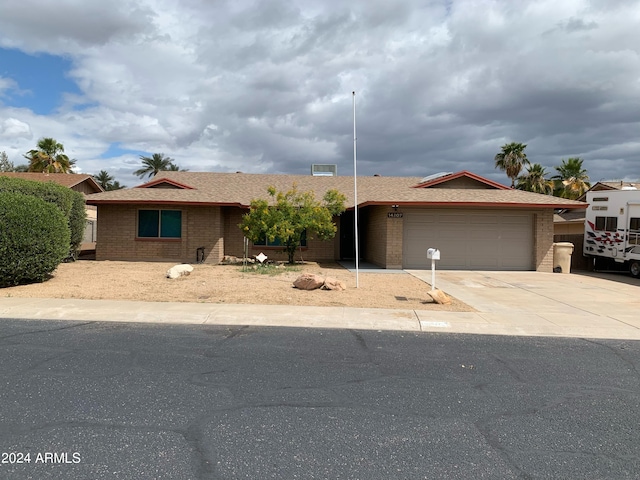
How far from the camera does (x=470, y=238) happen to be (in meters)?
19.5

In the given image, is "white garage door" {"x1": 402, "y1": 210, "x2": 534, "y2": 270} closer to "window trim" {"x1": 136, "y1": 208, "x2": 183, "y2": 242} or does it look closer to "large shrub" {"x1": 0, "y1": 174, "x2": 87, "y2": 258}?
"window trim" {"x1": 136, "y1": 208, "x2": 183, "y2": 242}

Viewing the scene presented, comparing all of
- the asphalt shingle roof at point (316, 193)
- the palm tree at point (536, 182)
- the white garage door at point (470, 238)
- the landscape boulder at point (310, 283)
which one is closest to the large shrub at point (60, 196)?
the asphalt shingle roof at point (316, 193)

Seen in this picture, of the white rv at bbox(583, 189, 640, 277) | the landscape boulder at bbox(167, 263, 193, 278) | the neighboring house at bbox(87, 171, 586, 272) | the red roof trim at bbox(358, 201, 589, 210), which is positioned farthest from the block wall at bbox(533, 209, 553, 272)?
the landscape boulder at bbox(167, 263, 193, 278)

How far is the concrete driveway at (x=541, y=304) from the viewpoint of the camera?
8.68 m

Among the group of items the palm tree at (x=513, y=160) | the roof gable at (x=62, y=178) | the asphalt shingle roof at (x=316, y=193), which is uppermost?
the palm tree at (x=513, y=160)

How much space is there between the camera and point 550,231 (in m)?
19.5

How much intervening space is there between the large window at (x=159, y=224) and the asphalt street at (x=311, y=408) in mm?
13790

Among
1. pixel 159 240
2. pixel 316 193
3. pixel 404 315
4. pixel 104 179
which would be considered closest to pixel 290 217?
pixel 316 193

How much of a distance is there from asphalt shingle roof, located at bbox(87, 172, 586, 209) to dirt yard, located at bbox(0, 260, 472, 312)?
406cm

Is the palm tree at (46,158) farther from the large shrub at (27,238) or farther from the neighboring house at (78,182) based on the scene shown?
the large shrub at (27,238)

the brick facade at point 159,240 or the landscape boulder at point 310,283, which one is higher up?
the brick facade at point 159,240

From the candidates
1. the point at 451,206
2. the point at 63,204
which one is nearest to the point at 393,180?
the point at 451,206

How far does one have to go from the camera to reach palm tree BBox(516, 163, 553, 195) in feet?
125

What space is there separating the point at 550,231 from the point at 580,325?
459 inches
